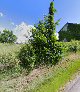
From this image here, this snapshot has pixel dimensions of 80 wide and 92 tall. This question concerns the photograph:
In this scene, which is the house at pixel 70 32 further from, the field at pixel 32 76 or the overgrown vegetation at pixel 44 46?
the field at pixel 32 76

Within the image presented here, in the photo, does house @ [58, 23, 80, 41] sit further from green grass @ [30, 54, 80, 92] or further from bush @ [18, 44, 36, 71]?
bush @ [18, 44, 36, 71]

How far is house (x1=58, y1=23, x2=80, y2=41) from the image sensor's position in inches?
2564

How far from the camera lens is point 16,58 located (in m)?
23.1

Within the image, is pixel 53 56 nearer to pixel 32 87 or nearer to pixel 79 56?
pixel 79 56

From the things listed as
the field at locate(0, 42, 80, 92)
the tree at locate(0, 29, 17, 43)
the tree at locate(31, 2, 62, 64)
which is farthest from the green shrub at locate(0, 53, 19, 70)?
the tree at locate(0, 29, 17, 43)

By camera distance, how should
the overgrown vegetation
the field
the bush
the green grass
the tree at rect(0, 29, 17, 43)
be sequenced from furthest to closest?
the tree at rect(0, 29, 17, 43) → the overgrown vegetation → the bush → the green grass → the field

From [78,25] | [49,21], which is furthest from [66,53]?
[78,25]

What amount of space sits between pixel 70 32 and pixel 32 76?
46.3m

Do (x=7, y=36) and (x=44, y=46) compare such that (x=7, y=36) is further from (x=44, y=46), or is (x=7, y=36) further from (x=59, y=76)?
(x=59, y=76)

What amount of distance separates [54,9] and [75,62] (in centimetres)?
535

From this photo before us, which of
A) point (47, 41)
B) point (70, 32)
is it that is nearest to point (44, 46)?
point (47, 41)

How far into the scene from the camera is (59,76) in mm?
22531

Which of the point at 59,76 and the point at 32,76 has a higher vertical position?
the point at 32,76

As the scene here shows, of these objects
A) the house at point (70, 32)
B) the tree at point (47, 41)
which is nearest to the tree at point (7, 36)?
the house at point (70, 32)
